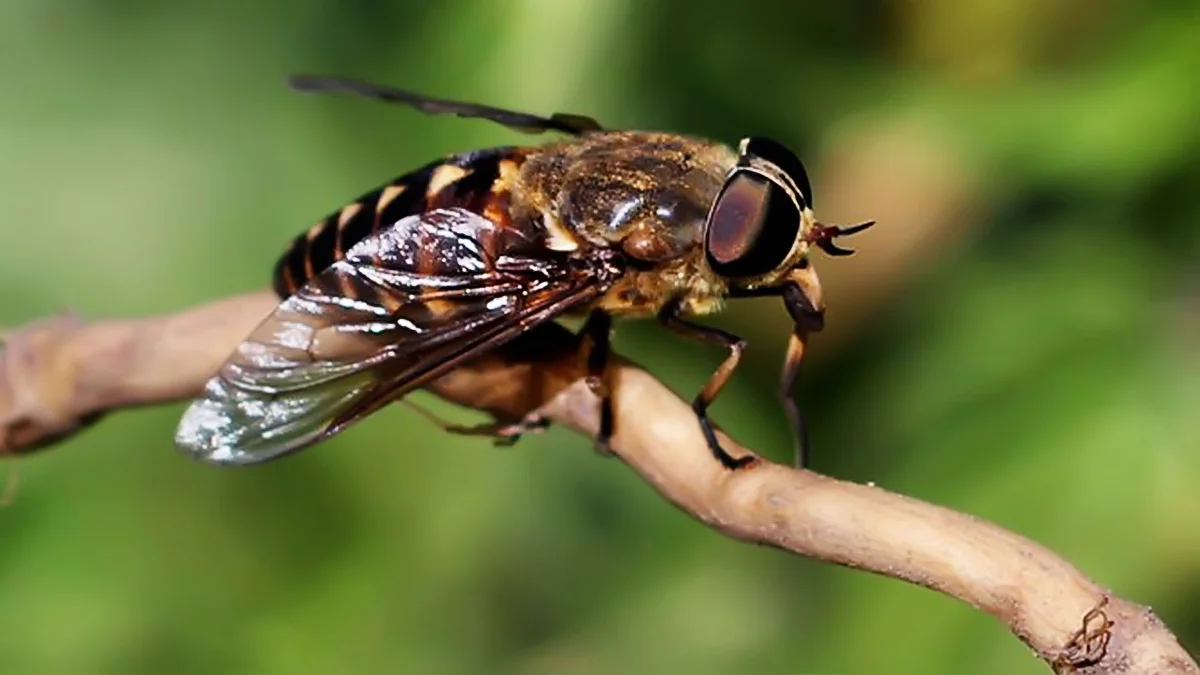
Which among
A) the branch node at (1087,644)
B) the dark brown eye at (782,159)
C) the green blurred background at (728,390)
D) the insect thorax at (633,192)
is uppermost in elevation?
the dark brown eye at (782,159)

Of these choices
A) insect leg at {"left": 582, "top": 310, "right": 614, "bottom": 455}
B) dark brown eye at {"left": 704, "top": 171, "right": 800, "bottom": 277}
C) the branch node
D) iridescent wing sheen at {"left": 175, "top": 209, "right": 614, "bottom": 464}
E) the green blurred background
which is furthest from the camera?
the green blurred background

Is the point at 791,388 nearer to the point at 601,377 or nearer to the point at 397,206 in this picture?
the point at 601,377

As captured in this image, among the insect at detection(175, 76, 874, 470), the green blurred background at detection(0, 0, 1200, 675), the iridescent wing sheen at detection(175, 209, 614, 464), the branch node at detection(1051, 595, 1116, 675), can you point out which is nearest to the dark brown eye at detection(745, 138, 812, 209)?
the insect at detection(175, 76, 874, 470)

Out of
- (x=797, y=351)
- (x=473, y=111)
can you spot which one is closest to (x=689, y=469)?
(x=797, y=351)

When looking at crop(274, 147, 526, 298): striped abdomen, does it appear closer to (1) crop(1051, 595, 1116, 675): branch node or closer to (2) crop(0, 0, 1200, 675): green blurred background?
(2) crop(0, 0, 1200, 675): green blurred background

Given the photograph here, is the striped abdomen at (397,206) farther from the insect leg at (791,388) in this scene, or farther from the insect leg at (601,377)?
the insect leg at (791,388)

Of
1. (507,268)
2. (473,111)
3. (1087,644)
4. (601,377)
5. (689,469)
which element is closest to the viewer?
(1087,644)

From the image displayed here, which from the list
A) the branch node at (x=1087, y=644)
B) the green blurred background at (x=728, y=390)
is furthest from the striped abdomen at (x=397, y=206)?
the branch node at (x=1087, y=644)
